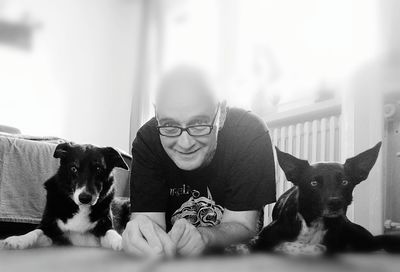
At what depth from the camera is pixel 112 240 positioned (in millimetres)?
960

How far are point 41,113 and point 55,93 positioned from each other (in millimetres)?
184

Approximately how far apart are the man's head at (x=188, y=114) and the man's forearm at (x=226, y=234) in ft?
0.45

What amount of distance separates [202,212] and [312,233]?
28cm

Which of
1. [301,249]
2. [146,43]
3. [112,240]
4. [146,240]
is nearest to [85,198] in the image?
[112,240]

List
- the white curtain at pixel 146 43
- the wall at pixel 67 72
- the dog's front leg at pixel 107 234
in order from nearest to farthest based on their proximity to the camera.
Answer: the dog's front leg at pixel 107 234 < the white curtain at pixel 146 43 < the wall at pixel 67 72

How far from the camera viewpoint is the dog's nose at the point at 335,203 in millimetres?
728

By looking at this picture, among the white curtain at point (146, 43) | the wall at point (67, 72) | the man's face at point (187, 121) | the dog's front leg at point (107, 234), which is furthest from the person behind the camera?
the wall at point (67, 72)

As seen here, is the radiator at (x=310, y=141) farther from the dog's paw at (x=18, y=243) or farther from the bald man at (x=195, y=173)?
the dog's paw at (x=18, y=243)

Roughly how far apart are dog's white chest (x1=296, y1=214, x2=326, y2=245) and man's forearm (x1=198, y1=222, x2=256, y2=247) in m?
0.12

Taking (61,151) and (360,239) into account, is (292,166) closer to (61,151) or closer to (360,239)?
(360,239)

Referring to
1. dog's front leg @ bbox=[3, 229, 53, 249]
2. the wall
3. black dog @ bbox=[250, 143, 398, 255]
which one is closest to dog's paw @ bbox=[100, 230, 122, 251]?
dog's front leg @ bbox=[3, 229, 53, 249]

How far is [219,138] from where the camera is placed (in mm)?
955

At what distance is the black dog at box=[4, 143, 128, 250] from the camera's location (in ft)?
3.13

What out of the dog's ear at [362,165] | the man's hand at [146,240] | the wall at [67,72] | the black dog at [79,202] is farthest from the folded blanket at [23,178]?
the wall at [67,72]
